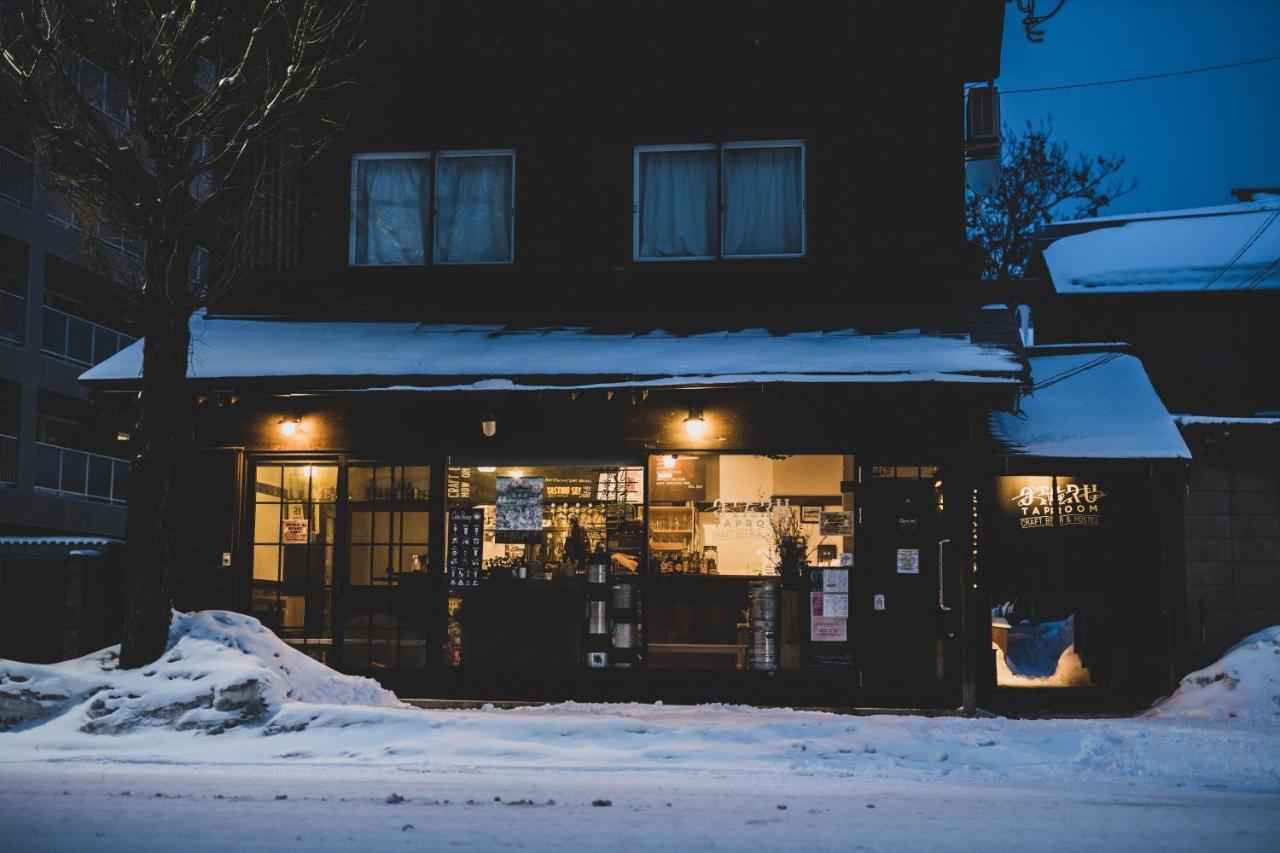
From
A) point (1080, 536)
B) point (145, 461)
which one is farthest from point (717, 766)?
point (1080, 536)

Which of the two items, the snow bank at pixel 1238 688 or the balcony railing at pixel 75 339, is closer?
the snow bank at pixel 1238 688

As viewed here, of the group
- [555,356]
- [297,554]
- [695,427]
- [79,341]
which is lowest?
[297,554]

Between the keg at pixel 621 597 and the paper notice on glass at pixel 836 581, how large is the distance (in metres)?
2.28

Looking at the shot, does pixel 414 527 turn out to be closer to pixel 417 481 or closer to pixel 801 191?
pixel 417 481

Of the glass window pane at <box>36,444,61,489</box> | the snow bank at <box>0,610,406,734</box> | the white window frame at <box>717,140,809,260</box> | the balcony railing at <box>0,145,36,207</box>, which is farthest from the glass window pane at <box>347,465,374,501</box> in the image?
the balcony railing at <box>0,145,36,207</box>

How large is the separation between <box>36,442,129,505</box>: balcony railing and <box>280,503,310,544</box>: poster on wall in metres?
18.9

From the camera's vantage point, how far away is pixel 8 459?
32.8m

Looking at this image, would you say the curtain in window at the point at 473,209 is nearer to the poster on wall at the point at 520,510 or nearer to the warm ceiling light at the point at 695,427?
the poster on wall at the point at 520,510

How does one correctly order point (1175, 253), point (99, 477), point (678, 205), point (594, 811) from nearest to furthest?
point (594, 811), point (678, 205), point (1175, 253), point (99, 477)

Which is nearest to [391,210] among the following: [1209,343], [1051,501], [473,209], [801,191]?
[473,209]

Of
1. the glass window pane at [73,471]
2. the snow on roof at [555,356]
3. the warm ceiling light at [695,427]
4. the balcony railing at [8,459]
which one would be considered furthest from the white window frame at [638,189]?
the glass window pane at [73,471]

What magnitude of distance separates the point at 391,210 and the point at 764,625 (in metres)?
7.08

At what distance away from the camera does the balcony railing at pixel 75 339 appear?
3466 centimetres

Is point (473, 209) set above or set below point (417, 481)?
above
